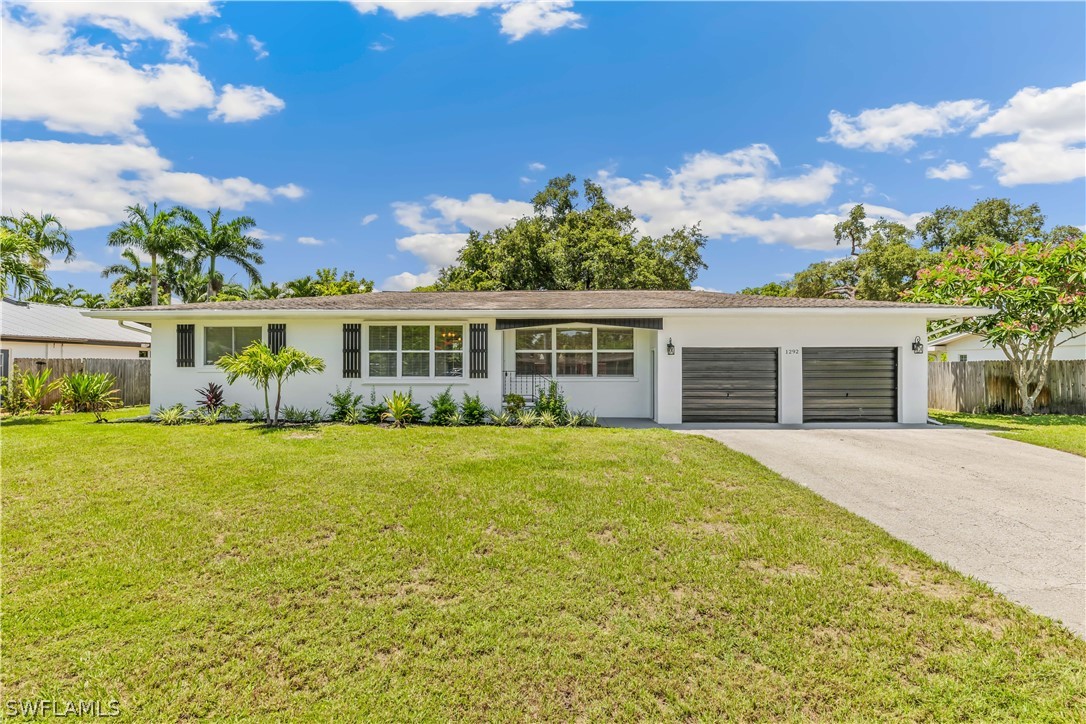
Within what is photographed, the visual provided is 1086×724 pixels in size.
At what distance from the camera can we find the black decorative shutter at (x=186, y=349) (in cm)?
1088

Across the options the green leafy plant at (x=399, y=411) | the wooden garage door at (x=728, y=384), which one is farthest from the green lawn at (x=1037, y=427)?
the green leafy plant at (x=399, y=411)

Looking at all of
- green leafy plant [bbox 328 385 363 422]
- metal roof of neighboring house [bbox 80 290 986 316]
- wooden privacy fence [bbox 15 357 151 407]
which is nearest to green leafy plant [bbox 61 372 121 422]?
wooden privacy fence [bbox 15 357 151 407]

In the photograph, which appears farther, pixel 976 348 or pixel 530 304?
pixel 976 348

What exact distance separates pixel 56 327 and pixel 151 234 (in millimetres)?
11586

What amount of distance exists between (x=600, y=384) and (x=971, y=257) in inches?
449

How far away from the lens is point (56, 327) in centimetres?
1620

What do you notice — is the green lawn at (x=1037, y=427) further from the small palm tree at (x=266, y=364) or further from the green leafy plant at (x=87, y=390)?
the green leafy plant at (x=87, y=390)

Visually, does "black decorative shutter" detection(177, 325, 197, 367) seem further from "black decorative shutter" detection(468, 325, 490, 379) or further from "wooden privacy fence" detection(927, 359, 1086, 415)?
"wooden privacy fence" detection(927, 359, 1086, 415)

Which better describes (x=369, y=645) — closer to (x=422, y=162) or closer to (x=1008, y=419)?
(x=1008, y=419)

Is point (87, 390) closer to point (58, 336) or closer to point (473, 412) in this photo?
point (58, 336)

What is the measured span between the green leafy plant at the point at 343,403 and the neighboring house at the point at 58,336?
8.38 meters

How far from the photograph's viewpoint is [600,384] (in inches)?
463

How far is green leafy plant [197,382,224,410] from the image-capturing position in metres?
10.7

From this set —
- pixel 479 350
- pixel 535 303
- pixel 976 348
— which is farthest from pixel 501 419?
pixel 976 348
